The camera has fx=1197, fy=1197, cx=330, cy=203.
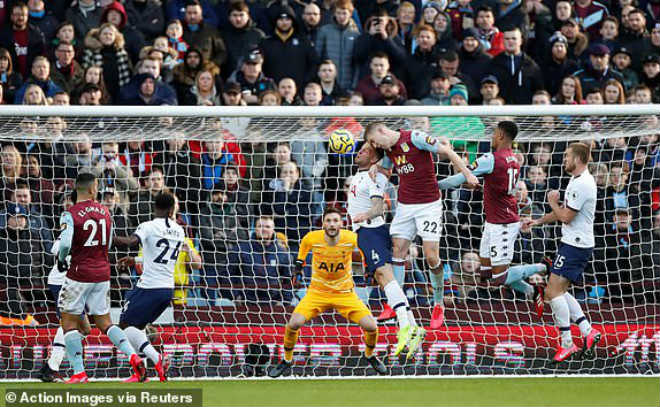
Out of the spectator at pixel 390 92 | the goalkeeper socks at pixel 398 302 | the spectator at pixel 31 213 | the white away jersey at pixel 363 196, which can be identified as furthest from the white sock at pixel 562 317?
the spectator at pixel 31 213

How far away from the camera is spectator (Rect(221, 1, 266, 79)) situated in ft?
47.5

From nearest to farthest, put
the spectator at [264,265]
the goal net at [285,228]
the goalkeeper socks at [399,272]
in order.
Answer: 1. the goalkeeper socks at [399,272]
2. the goal net at [285,228]
3. the spectator at [264,265]

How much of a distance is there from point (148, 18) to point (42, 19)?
4.22ft

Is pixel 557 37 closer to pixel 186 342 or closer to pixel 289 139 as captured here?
pixel 289 139

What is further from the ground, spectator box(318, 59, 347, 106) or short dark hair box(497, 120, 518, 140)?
spectator box(318, 59, 347, 106)

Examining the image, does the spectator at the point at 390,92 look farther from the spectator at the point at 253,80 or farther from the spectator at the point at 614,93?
the spectator at the point at 614,93

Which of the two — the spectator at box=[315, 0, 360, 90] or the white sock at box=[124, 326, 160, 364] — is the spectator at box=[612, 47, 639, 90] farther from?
the white sock at box=[124, 326, 160, 364]

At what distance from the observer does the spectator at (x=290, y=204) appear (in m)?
12.6

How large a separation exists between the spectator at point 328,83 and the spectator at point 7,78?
349 centimetres

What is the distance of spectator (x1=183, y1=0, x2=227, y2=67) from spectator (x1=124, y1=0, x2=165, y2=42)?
0.37 meters

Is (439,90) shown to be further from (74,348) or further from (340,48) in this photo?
(74,348)

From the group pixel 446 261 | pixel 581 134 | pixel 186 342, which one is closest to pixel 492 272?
pixel 446 261

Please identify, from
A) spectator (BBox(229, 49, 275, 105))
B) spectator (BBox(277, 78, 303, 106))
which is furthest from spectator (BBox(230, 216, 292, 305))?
spectator (BBox(229, 49, 275, 105))

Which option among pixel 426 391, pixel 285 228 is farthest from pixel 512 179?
pixel 285 228
